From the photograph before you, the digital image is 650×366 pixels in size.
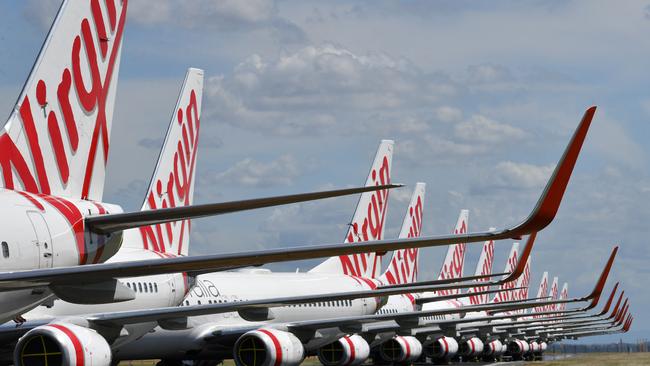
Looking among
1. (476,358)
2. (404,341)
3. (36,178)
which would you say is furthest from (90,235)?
(476,358)

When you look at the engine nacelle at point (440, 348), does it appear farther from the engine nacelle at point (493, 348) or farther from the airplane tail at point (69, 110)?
the airplane tail at point (69, 110)

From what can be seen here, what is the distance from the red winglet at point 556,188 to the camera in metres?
10.3

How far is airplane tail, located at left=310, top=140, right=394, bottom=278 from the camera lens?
39425 millimetres

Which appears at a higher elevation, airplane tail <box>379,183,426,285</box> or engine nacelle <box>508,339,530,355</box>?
airplane tail <box>379,183,426,285</box>

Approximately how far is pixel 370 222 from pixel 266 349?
16.6 meters

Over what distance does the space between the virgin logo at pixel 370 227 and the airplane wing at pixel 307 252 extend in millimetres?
27913

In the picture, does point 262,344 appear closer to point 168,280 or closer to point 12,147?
point 168,280

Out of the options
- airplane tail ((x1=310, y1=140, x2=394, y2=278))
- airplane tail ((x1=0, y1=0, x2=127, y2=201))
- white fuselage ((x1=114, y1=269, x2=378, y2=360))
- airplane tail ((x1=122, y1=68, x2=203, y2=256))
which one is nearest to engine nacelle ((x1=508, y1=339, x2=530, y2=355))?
airplane tail ((x1=310, y1=140, x2=394, y2=278))

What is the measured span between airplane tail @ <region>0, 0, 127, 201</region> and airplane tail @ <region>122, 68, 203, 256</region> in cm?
1089

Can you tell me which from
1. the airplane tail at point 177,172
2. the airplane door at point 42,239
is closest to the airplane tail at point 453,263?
the airplane tail at point 177,172

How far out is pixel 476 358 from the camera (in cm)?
6656

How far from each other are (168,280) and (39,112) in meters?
10.3

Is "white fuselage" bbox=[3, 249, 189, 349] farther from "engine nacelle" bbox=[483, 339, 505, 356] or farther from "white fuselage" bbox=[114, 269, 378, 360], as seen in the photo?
"engine nacelle" bbox=[483, 339, 505, 356]

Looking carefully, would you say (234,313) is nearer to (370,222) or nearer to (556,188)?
(370,222)
